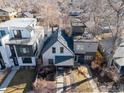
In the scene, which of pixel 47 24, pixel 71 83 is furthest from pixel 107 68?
pixel 47 24

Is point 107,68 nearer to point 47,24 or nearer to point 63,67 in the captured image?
point 63,67

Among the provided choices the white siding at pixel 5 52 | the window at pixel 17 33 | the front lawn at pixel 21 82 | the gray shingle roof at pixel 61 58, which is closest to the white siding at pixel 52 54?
the gray shingle roof at pixel 61 58

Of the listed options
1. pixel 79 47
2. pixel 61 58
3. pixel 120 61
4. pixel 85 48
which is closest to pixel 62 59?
pixel 61 58

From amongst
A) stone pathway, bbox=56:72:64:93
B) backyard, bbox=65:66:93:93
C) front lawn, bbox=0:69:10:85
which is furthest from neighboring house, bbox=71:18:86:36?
front lawn, bbox=0:69:10:85

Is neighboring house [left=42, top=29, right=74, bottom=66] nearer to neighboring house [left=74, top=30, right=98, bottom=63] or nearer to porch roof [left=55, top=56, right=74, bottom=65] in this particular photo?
porch roof [left=55, top=56, right=74, bottom=65]

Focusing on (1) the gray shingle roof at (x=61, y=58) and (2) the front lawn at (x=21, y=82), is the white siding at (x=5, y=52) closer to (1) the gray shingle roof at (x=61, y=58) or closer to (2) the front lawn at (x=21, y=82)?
(2) the front lawn at (x=21, y=82)

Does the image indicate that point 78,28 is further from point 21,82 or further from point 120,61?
point 21,82
